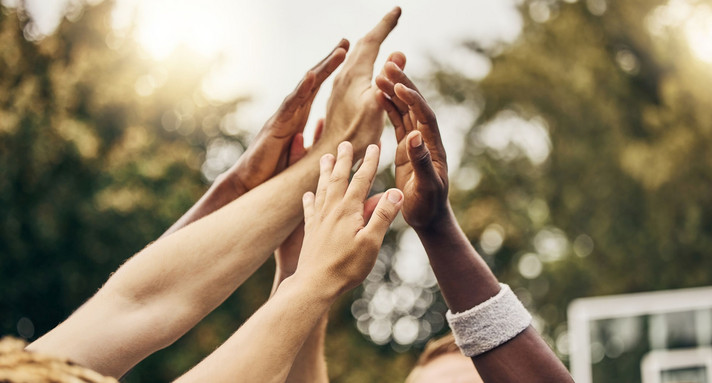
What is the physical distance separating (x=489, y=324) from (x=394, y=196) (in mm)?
434

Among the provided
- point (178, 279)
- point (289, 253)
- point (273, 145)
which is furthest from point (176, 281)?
point (273, 145)

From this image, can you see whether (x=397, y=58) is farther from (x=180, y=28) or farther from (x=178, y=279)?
(x=180, y=28)

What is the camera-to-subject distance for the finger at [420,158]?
1468 mm

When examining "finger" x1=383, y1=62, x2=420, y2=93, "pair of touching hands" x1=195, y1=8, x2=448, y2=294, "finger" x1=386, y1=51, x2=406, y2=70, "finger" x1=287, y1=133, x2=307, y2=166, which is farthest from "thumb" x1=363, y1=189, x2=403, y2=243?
"finger" x1=287, y1=133, x2=307, y2=166

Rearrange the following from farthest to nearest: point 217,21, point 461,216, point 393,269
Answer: point 393,269, point 461,216, point 217,21

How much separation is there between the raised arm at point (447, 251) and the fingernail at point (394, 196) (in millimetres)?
231

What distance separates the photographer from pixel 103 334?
158 cm

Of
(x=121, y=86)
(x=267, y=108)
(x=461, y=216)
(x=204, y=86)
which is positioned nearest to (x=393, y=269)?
(x=461, y=216)

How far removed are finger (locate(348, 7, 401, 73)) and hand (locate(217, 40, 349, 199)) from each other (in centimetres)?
8

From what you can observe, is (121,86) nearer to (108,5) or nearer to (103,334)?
(108,5)

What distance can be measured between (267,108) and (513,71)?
4325 millimetres

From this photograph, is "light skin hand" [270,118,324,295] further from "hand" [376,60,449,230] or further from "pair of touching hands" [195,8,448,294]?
"hand" [376,60,449,230]

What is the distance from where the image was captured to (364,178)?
1272 millimetres

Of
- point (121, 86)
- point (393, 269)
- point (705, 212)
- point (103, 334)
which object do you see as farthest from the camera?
point (393, 269)
